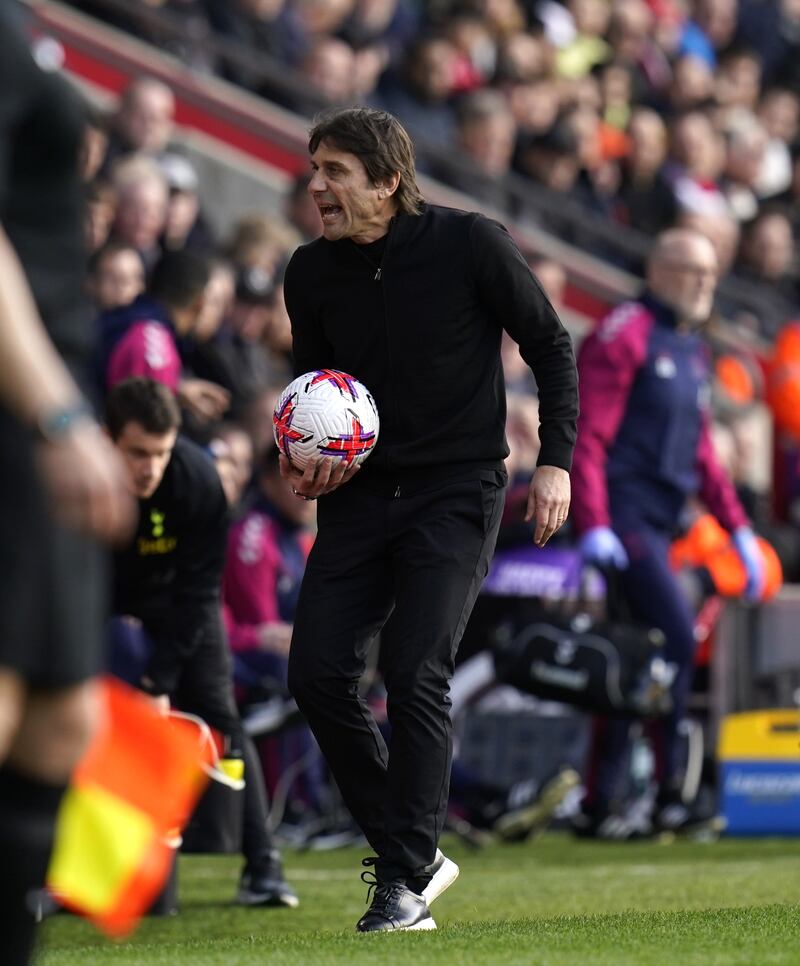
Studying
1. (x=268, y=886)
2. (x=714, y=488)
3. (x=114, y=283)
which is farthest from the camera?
(x=714, y=488)

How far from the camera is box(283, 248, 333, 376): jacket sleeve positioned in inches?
238

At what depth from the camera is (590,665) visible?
31.0 feet

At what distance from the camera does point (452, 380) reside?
5.91 meters

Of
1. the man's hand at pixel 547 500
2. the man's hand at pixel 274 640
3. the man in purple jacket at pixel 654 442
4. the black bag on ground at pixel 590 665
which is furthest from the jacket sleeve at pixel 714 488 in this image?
the man's hand at pixel 547 500

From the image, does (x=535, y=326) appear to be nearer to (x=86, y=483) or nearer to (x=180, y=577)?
A: (x=180, y=577)

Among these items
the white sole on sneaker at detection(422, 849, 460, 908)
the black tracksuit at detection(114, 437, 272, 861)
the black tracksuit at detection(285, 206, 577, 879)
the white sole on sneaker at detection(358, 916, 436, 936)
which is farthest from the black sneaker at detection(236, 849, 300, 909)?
the white sole on sneaker at detection(358, 916, 436, 936)

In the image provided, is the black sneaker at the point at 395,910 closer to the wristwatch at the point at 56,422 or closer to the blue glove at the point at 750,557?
the wristwatch at the point at 56,422

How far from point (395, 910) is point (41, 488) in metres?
2.68

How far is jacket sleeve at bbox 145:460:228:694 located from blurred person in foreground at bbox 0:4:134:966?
320cm

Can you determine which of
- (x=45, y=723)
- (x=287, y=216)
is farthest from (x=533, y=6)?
(x=45, y=723)

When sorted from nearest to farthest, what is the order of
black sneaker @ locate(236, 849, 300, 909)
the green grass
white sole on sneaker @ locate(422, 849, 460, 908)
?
1. the green grass
2. white sole on sneaker @ locate(422, 849, 460, 908)
3. black sneaker @ locate(236, 849, 300, 909)

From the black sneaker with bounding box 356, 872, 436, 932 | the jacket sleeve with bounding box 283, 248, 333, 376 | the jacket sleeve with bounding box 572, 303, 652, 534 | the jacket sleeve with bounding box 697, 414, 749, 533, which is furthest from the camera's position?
the jacket sleeve with bounding box 697, 414, 749, 533

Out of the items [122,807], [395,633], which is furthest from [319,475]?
[122,807]

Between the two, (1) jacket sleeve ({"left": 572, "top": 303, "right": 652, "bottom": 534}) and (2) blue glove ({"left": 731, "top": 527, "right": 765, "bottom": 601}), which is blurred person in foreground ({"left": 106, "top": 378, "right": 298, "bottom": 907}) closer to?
(1) jacket sleeve ({"left": 572, "top": 303, "right": 652, "bottom": 534})
